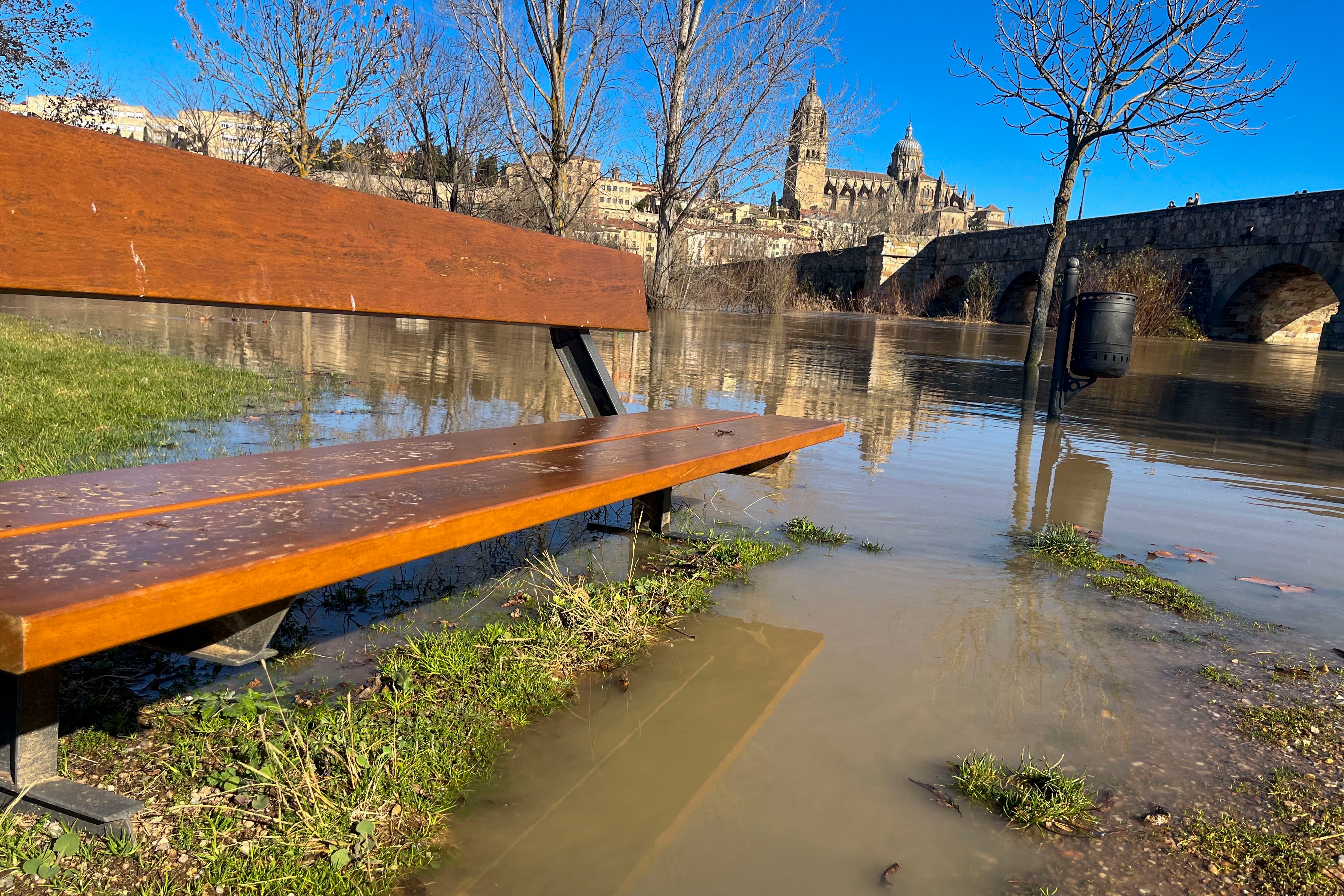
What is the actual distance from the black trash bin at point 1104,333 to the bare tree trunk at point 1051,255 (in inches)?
58.7

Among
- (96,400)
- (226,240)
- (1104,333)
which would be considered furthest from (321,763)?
(1104,333)

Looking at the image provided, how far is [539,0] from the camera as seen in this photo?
1165 centimetres

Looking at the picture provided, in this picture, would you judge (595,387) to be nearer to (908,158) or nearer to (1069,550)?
(1069,550)

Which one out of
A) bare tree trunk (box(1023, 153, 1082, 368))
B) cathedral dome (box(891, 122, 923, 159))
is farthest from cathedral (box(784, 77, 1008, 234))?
bare tree trunk (box(1023, 153, 1082, 368))

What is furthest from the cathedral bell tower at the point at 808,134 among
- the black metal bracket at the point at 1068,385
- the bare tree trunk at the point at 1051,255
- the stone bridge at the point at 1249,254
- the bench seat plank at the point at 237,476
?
the bench seat plank at the point at 237,476

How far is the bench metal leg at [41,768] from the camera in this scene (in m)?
1.44

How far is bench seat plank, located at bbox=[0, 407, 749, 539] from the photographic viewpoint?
1.51m

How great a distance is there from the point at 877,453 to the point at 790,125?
37.3 feet

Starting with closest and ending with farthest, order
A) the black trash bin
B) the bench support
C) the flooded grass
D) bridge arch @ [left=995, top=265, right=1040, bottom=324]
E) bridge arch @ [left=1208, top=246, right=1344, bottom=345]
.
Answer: the flooded grass
the bench support
the black trash bin
bridge arch @ [left=1208, top=246, right=1344, bottom=345]
bridge arch @ [left=995, top=265, right=1040, bottom=324]

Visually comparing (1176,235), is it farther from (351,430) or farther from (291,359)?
(351,430)

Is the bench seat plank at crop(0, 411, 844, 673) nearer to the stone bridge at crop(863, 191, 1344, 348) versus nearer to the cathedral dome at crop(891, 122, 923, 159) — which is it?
the stone bridge at crop(863, 191, 1344, 348)

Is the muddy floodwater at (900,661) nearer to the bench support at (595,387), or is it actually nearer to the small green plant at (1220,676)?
the small green plant at (1220,676)

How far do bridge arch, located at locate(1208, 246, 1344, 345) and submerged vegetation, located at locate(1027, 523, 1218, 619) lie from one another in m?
20.0

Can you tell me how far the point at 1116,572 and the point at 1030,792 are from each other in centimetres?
182
